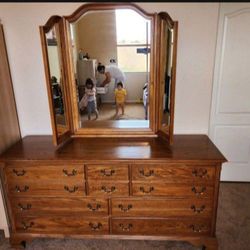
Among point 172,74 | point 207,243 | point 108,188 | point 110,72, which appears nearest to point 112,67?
point 110,72

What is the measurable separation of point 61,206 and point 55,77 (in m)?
1.03

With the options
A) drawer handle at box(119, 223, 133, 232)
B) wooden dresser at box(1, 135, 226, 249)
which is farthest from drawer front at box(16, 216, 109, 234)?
drawer handle at box(119, 223, 133, 232)

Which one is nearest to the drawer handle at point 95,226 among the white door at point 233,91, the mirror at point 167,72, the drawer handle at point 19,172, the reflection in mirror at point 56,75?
the drawer handle at point 19,172

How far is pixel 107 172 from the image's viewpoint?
1.69 m

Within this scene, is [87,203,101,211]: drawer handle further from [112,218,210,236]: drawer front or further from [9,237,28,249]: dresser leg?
[9,237,28,249]: dresser leg

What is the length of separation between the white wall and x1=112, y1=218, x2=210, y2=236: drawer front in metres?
0.79

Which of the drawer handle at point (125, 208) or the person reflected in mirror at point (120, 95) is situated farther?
the person reflected in mirror at point (120, 95)

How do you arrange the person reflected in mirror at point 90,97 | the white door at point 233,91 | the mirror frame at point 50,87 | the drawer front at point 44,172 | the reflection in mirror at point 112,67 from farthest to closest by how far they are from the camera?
the white door at point 233,91, the person reflected in mirror at point 90,97, the reflection in mirror at point 112,67, the drawer front at point 44,172, the mirror frame at point 50,87

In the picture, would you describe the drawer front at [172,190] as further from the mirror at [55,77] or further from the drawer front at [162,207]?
the mirror at [55,77]

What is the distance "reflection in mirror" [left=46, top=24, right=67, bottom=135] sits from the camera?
5.68 feet

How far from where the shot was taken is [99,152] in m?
1.73

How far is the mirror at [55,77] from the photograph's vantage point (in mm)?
1659

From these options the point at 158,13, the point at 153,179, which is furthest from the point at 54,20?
the point at 153,179

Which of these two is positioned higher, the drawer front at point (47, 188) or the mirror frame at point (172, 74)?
the mirror frame at point (172, 74)
